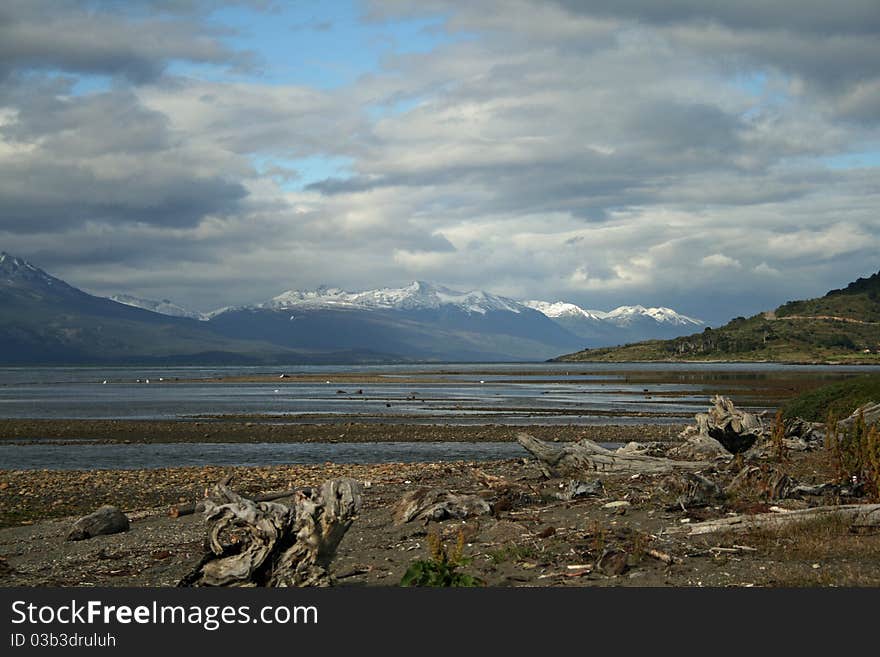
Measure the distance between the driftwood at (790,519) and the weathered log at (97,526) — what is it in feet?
45.1

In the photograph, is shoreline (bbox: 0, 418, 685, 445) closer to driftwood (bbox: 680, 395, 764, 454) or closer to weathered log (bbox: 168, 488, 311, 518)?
driftwood (bbox: 680, 395, 764, 454)

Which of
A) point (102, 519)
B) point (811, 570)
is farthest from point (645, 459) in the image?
point (102, 519)

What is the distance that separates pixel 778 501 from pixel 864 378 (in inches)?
1333

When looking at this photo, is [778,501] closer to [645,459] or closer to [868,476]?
[868,476]

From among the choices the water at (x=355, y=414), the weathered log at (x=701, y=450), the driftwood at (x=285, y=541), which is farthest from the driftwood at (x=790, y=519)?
the water at (x=355, y=414)

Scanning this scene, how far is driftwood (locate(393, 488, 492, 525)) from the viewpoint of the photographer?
20.0 meters

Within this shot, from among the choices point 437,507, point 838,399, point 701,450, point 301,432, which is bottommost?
point 301,432

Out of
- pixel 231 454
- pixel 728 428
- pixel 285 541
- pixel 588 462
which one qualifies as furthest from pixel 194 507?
pixel 231 454

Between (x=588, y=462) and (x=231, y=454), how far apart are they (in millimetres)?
24358

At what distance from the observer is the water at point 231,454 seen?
135ft

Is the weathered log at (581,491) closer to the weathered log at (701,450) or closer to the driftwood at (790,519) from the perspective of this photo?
the driftwood at (790,519)

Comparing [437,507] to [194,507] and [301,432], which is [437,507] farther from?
[301,432]

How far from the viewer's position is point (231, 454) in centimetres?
4453

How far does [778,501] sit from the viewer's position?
1888cm
